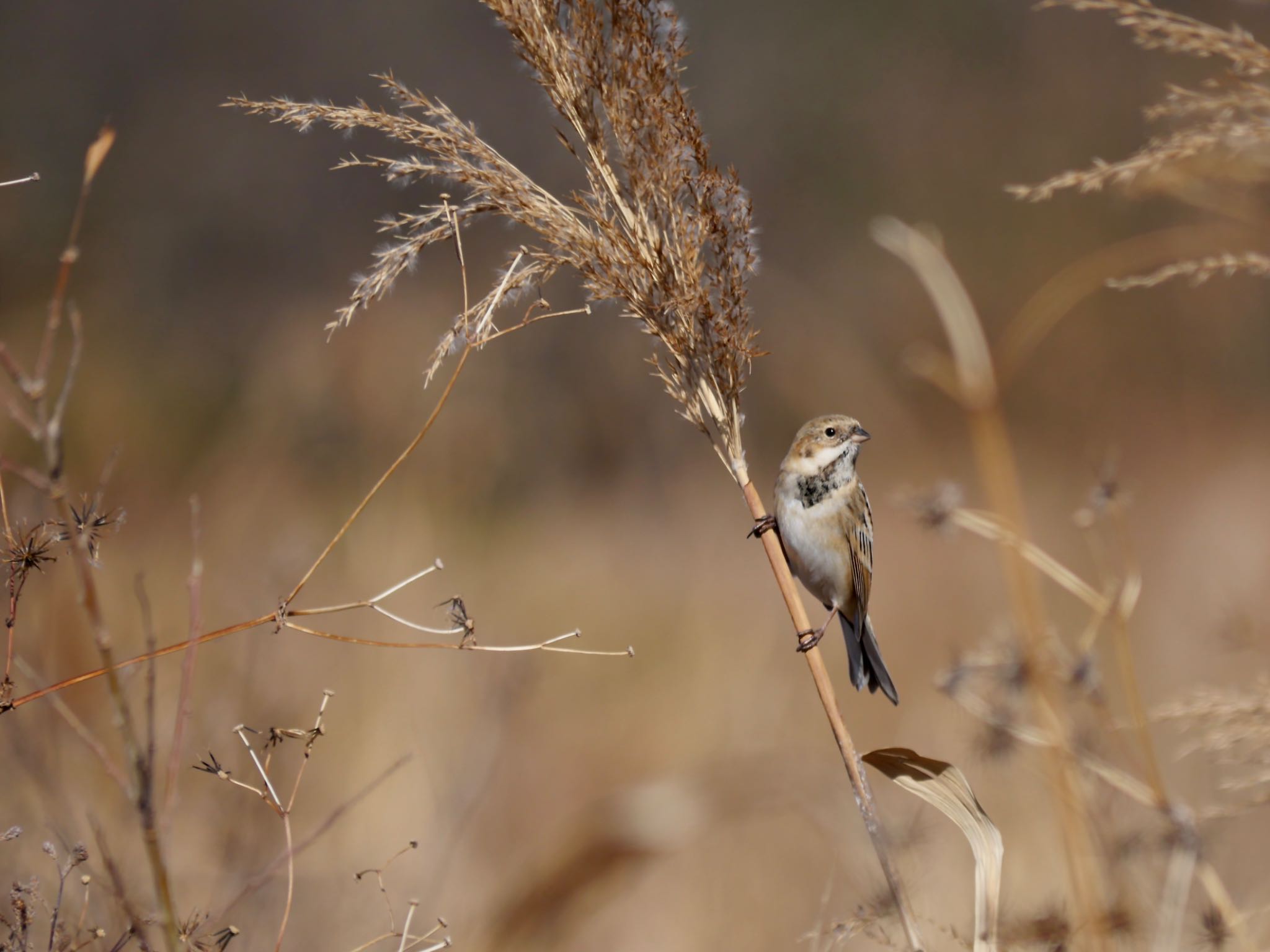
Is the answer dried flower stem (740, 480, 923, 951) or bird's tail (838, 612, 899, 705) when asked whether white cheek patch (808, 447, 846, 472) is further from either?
dried flower stem (740, 480, 923, 951)

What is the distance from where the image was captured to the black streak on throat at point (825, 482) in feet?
7.81

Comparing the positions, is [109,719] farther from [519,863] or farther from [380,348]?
[380,348]

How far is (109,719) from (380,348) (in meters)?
2.13

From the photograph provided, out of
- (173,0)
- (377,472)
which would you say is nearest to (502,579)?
(377,472)

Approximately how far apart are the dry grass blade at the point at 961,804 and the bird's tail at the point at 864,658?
104cm

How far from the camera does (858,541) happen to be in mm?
2467

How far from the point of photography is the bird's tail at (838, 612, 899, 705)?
232cm

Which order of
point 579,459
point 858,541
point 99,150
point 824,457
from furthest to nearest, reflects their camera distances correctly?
point 579,459, point 858,541, point 824,457, point 99,150

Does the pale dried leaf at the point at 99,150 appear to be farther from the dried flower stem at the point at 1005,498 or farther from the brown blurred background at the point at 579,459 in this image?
the brown blurred background at the point at 579,459

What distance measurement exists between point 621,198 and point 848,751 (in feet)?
2.43

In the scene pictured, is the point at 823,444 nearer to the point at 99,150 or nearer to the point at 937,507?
the point at 937,507

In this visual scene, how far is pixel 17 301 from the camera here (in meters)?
5.00

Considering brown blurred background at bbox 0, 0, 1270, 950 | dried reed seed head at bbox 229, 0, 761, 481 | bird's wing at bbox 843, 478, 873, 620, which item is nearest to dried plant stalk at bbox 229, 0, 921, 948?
dried reed seed head at bbox 229, 0, 761, 481

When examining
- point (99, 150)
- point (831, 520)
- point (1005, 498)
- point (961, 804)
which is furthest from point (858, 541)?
point (99, 150)
